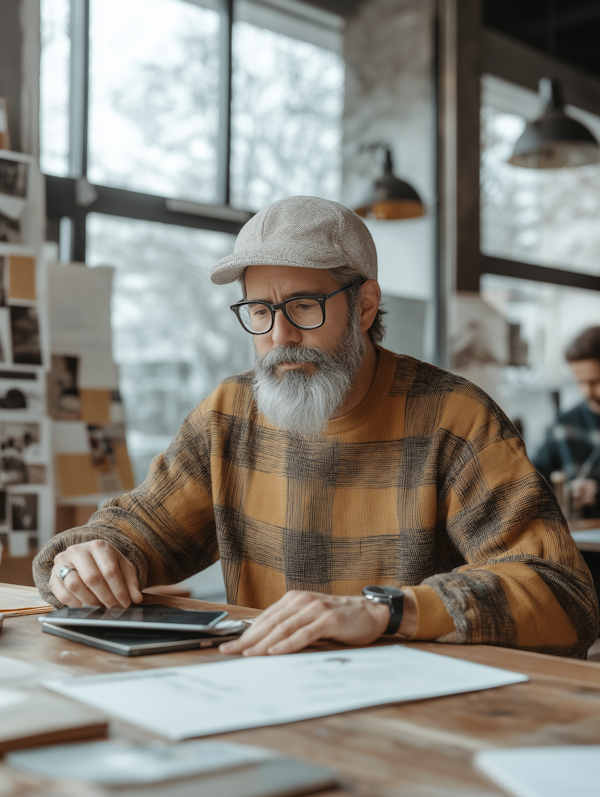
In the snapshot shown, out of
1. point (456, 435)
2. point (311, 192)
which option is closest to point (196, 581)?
point (311, 192)

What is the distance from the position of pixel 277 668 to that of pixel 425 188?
14.7ft

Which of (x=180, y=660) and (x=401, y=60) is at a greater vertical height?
(x=401, y=60)

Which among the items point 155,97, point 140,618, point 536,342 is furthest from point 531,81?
point 140,618

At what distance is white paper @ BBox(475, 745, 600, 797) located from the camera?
2.06 ft

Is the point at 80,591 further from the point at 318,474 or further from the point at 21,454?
the point at 21,454

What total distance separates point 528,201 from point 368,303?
420 centimetres

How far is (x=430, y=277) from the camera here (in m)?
5.12

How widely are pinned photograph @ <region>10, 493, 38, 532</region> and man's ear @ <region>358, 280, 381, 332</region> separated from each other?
5.68 ft

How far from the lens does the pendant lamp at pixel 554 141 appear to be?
Result: 3.78 meters

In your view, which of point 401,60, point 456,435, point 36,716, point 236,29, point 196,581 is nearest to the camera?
point 36,716

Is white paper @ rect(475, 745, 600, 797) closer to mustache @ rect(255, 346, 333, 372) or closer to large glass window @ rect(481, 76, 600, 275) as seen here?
mustache @ rect(255, 346, 333, 372)

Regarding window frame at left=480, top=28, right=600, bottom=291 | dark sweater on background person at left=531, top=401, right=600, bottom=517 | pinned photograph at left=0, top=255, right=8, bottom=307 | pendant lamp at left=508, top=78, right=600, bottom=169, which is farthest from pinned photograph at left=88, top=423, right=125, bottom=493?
window frame at left=480, top=28, right=600, bottom=291

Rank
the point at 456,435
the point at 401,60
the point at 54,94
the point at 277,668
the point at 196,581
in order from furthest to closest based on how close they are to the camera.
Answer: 1. the point at 401,60
2. the point at 196,581
3. the point at 54,94
4. the point at 456,435
5. the point at 277,668

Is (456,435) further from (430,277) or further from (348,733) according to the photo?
(430,277)
